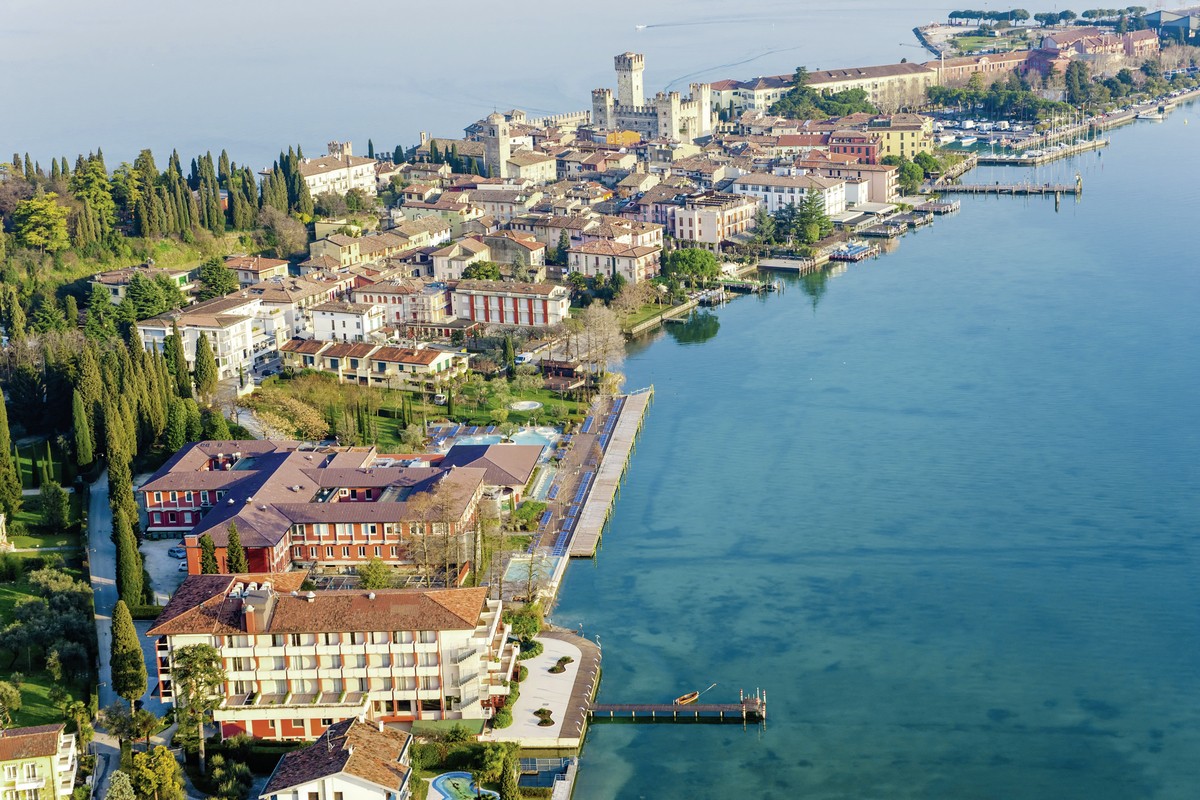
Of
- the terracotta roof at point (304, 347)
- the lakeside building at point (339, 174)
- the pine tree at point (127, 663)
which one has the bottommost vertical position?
the pine tree at point (127, 663)

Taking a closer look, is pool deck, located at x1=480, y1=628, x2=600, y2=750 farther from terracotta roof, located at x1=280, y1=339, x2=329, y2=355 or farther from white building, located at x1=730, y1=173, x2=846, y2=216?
white building, located at x1=730, y1=173, x2=846, y2=216

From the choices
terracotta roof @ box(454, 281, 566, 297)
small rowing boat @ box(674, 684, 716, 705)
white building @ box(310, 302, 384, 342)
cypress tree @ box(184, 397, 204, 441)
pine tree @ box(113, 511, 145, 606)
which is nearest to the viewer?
small rowing boat @ box(674, 684, 716, 705)

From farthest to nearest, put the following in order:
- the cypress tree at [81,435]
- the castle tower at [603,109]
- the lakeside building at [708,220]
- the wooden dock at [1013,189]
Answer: the castle tower at [603,109], the wooden dock at [1013,189], the lakeside building at [708,220], the cypress tree at [81,435]

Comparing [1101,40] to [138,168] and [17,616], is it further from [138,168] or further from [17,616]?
[17,616]

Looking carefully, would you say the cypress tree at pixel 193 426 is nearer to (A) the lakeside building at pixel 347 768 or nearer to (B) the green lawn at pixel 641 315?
(A) the lakeside building at pixel 347 768

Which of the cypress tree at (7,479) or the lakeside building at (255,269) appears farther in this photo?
the lakeside building at (255,269)

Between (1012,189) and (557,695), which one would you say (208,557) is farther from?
(1012,189)

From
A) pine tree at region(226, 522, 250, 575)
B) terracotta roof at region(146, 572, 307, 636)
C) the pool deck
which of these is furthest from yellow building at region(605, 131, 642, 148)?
terracotta roof at region(146, 572, 307, 636)

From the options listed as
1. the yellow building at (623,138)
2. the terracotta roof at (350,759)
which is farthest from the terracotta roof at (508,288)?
the yellow building at (623,138)
